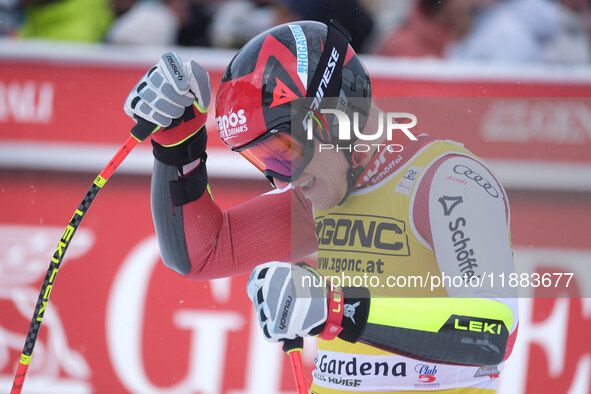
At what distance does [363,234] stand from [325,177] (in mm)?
228

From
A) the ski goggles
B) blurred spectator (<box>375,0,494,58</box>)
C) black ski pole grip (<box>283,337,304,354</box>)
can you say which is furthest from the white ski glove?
blurred spectator (<box>375,0,494,58</box>)

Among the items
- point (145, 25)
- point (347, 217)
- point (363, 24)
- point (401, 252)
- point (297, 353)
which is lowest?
point (297, 353)

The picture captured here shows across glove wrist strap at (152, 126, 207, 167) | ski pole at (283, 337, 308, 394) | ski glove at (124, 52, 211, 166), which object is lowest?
ski pole at (283, 337, 308, 394)

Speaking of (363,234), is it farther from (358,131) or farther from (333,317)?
(333,317)

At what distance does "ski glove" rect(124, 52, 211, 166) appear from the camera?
2904 millimetres

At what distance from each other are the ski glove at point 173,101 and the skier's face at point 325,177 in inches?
19.3

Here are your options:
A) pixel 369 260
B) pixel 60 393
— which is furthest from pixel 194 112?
pixel 60 393

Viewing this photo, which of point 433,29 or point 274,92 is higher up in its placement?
point 433,29

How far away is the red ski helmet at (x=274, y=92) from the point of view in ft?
8.98

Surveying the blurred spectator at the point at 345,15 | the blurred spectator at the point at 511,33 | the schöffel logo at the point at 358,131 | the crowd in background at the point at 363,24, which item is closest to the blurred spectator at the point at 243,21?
the crowd in background at the point at 363,24

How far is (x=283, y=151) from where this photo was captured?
9.21 feet

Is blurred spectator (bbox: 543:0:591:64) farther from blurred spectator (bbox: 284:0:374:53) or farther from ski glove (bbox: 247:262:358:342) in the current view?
ski glove (bbox: 247:262:358:342)

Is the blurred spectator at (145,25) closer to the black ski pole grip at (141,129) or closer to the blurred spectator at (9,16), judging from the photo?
the blurred spectator at (9,16)

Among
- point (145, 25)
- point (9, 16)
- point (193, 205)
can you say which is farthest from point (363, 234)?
point (9, 16)
